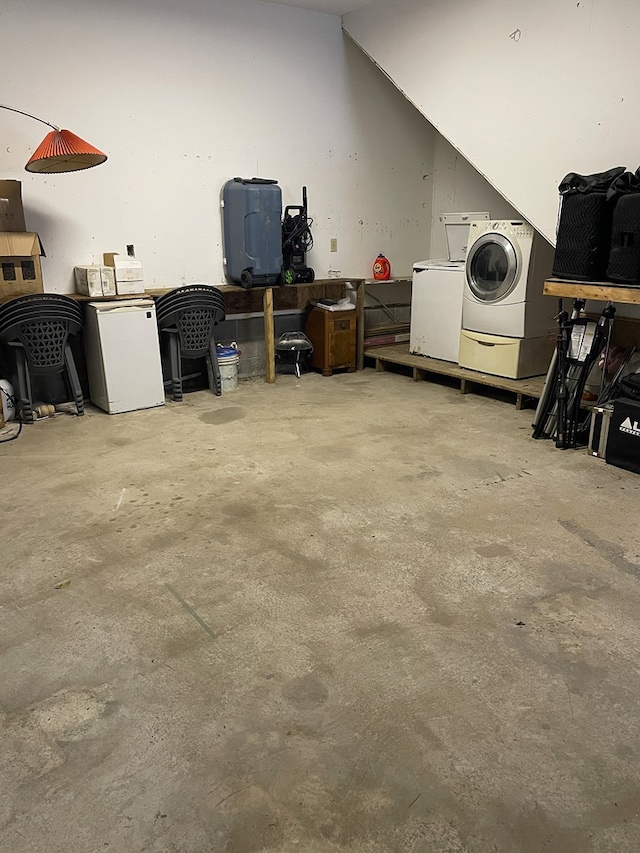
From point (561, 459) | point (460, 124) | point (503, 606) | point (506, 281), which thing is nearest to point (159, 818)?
point (503, 606)

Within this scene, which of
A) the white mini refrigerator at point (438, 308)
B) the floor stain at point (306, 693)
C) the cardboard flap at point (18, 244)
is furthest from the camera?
the white mini refrigerator at point (438, 308)

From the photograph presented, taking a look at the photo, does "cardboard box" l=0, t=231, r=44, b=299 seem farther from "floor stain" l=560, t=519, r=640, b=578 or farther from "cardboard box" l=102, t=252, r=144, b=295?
"floor stain" l=560, t=519, r=640, b=578

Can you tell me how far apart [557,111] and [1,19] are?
3.75 m

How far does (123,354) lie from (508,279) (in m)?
2.93

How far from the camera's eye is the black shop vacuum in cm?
572

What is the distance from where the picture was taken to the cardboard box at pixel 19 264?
168 inches

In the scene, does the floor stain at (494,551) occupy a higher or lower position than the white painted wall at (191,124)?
lower

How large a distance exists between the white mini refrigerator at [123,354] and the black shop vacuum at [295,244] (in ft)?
4.72

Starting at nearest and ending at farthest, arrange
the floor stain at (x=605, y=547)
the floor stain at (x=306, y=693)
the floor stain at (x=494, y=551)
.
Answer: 1. the floor stain at (x=306, y=693)
2. the floor stain at (x=605, y=547)
3. the floor stain at (x=494, y=551)

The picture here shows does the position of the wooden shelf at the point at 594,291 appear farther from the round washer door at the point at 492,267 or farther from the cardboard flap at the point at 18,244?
the cardboard flap at the point at 18,244

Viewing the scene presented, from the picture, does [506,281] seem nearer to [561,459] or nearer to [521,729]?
[561,459]

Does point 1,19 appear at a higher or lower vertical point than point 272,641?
higher

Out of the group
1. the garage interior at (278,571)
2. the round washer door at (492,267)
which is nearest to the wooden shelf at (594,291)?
the garage interior at (278,571)

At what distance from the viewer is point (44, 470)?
3.71 metres
